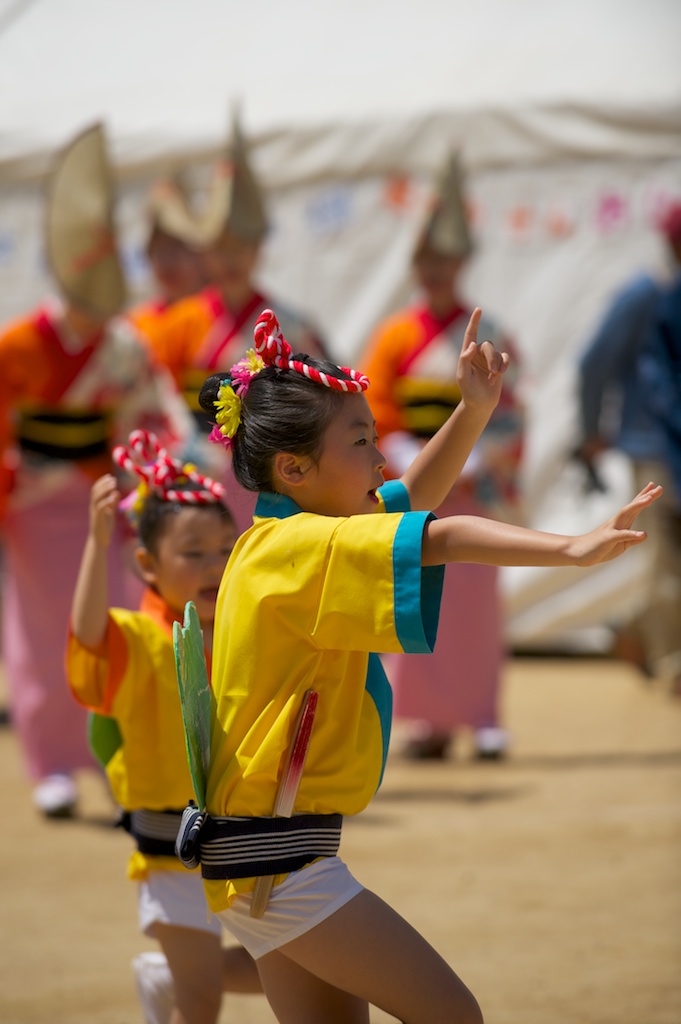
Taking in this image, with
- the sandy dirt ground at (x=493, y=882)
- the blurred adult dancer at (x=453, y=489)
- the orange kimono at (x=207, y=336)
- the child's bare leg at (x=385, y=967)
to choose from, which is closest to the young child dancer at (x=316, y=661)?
the child's bare leg at (x=385, y=967)

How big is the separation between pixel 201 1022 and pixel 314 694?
0.75m

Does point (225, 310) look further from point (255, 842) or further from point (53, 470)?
point (255, 842)

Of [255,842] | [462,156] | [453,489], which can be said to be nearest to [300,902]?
[255,842]

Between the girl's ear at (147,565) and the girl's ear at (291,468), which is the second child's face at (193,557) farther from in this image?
the girl's ear at (291,468)

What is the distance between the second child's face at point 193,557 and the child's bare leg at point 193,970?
51 cm

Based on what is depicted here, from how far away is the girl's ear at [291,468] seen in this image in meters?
2.20

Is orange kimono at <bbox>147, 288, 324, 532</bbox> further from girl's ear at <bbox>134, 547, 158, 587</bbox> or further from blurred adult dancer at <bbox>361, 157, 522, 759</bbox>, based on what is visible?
girl's ear at <bbox>134, 547, 158, 587</bbox>

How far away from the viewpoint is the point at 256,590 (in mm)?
2111

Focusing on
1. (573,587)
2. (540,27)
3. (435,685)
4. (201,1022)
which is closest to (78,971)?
(201,1022)

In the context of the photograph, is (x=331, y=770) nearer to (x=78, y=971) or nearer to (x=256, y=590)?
→ (x=256, y=590)

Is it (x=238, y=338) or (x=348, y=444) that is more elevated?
(x=348, y=444)

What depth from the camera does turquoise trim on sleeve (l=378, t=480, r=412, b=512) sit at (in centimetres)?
240

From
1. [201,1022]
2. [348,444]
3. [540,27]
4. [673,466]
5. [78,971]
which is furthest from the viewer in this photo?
[540,27]

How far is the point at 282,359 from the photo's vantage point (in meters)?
2.28
